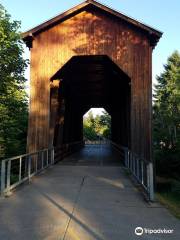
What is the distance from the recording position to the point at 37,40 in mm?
13750

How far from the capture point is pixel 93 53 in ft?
43.9

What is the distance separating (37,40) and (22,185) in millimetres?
6942

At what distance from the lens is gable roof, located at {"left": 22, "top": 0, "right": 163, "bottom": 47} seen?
13.1 meters

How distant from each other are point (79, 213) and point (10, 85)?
1441 centimetres

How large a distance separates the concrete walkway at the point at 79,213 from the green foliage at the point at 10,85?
32.4 feet

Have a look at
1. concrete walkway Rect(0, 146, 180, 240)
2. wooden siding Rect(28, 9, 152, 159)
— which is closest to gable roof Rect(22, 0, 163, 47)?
wooden siding Rect(28, 9, 152, 159)

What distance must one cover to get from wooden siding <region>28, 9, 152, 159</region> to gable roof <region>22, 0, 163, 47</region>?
20 centimetres

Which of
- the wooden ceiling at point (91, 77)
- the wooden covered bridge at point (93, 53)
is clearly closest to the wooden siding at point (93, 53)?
the wooden covered bridge at point (93, 53)

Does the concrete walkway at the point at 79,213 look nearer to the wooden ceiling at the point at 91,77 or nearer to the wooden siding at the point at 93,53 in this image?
the wooden siding at the point at 93,53


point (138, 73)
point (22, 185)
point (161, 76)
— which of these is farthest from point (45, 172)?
point (161, 76)

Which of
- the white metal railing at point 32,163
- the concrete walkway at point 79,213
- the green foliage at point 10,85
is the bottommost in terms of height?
the concrete walkway at point 79,213

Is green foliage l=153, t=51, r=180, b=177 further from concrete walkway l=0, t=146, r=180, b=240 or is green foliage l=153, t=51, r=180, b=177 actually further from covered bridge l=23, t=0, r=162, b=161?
concrete walkway l=0, t=146, r=180, b=240

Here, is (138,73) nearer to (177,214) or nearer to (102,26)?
(102,26)

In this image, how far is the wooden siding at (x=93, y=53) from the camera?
13.2m
